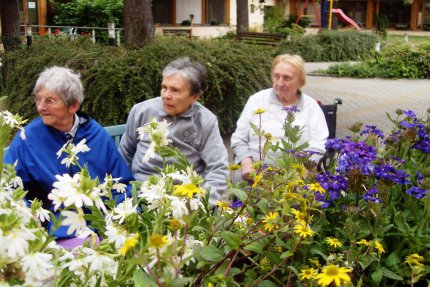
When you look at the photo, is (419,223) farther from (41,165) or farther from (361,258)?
(41,165)

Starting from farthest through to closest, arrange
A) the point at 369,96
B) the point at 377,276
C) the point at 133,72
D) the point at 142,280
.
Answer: the point at 369,96
the point at 133,72
the point at 377,276
the point at 142,280

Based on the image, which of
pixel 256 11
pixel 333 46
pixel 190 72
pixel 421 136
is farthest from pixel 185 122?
pixel 256 11

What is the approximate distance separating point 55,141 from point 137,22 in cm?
490

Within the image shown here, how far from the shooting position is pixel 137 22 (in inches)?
302

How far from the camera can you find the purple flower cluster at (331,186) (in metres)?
1.94

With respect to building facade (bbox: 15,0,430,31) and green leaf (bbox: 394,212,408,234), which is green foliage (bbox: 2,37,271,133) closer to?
green leaf (bbox: 394,212,408,234)

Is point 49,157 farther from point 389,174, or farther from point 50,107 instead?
point 389,174

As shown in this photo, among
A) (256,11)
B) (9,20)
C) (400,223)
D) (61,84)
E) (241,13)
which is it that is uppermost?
(256,11)

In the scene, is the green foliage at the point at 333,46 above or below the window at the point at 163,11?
below

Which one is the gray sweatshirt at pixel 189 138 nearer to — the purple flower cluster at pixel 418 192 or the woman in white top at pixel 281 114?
the woman in white top at pixel 281 114

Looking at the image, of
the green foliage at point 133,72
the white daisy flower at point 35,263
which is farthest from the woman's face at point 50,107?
the green foliage at point 133,72

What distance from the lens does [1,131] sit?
1.21 m

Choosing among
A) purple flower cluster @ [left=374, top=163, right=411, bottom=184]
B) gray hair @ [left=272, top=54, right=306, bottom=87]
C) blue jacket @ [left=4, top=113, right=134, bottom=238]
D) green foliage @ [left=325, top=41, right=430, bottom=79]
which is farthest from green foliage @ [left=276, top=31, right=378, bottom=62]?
purple flower cluster @ [left=374, top=163, right=411, bottom=184]

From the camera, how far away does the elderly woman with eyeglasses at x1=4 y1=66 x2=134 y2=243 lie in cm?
288
